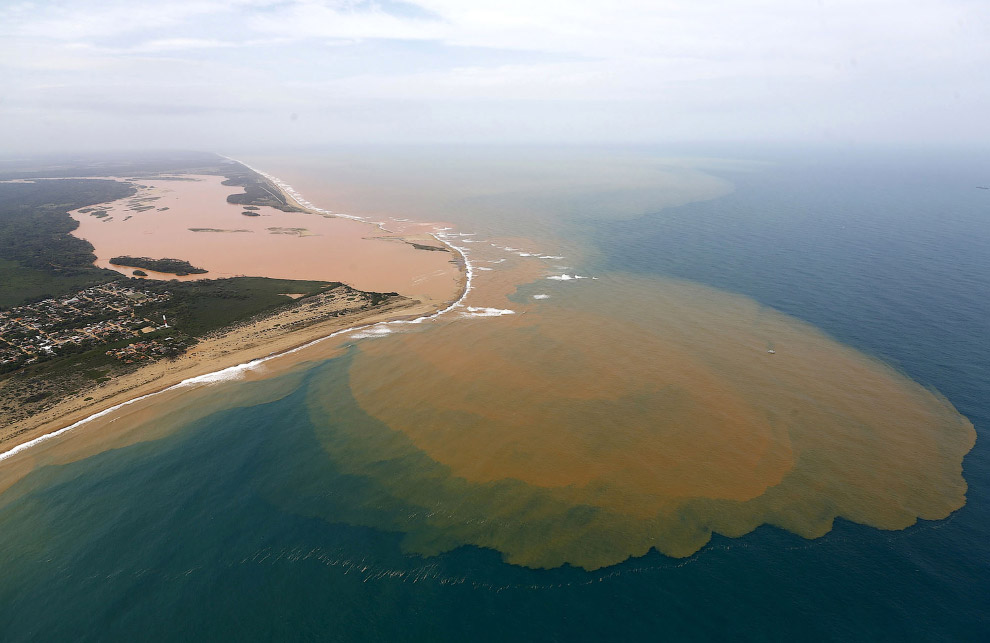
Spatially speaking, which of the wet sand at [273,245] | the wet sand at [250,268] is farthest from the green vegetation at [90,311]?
the wet sand at [273,245]

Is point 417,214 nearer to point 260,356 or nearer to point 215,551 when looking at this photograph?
point 260,356

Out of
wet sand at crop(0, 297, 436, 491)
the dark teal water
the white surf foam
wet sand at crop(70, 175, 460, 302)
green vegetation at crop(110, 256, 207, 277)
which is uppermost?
wet sand at crop(70, 175, 460, 302)

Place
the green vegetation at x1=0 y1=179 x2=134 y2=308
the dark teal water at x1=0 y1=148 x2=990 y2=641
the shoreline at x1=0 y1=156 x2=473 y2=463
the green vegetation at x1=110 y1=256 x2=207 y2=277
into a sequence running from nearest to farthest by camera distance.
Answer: the dark teal water at x1=0 y1=148 x2=990 y2=641 < the shoreline at x1=0 y1=156 x2=473 y2=463 < the green vegetation at x1=0 y1=179 x2=134 y2=308 < the green vegetation at x1=110 y1=256 x2=207 y2=277

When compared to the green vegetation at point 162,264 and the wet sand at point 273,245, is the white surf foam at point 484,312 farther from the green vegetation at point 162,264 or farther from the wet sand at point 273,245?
the green vegetation at point 162,264

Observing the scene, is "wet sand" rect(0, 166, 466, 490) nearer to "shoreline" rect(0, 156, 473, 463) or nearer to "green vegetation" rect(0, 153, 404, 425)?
"shoreline" rect(0, 156, 473, 463)

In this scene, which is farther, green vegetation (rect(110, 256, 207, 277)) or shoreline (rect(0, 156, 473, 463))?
green vegetation (rect(110, 256, 207, 277))

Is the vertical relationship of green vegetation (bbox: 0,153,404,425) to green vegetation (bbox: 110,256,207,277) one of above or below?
below

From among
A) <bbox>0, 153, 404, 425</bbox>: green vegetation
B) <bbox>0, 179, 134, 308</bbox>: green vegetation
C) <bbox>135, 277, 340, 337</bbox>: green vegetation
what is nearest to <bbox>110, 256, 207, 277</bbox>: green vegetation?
<bbox>0, 153, 404, 425</bbox>: green vegetation

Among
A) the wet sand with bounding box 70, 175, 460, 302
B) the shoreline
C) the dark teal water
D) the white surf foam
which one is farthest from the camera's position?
the wet sand with bounding box 70, 175, 460, 302
